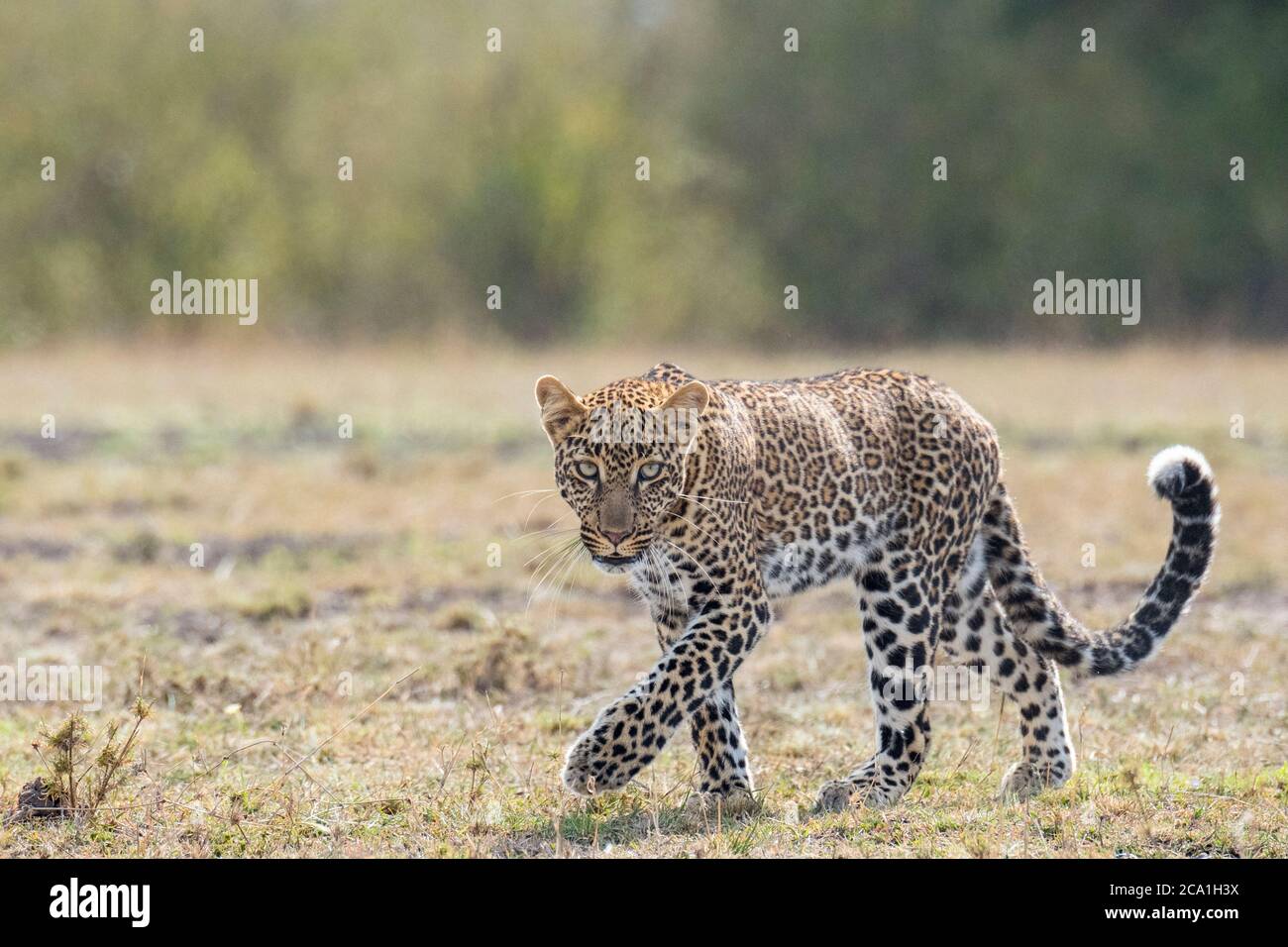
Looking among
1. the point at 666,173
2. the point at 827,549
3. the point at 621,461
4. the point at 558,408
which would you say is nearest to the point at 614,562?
the point at 621,461

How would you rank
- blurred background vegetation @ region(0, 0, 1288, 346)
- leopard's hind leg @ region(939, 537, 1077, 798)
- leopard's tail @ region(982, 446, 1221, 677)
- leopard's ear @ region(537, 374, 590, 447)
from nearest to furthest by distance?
1. leopard's ear @ region(537, 374, 590, 447)
2. leopard's hind leg @ region(939, 537, 1077, 798)
3. leopard's tail @ region(982, 446, 1221, 677)
4. blurred background vegetation @ region(0, 0, 1288, 346)

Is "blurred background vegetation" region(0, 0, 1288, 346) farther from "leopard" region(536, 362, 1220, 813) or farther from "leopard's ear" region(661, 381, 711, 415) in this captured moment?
"leopard's ear" region(661, 381, 711, 415)

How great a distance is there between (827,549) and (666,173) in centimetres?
3115

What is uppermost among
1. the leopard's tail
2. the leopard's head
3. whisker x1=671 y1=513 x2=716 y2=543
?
the leopard's head

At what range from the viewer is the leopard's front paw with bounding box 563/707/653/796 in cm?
666

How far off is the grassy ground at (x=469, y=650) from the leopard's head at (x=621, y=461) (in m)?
1.06

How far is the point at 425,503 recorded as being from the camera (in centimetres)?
1550

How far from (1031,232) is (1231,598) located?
2454 cm

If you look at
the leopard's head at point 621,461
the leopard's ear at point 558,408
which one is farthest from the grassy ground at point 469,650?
the leopard's ear at point 558,408

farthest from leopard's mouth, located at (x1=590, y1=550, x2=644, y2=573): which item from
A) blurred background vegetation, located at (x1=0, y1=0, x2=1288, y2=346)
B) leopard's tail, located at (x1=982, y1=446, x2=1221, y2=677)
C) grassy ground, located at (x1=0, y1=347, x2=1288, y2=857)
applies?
blurred background vegetation, located at (x1=0, y1=0, x2=1288, y2=346)

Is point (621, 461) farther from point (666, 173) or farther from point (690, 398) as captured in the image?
point (666, 173)

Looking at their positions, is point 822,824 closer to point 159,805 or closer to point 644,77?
point 159,805

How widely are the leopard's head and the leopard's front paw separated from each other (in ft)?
1.95

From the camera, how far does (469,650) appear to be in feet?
32.4
